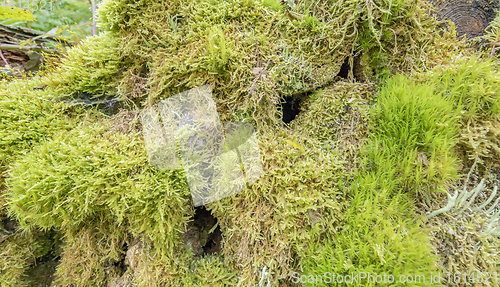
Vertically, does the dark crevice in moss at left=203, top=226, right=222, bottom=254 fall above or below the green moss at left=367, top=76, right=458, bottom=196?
below

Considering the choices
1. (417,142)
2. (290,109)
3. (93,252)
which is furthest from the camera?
(290,109)

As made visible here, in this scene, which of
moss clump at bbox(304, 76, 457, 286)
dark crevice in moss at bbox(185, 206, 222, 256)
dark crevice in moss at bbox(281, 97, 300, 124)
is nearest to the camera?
moss clump at bbox(304, 76, 457, 286)

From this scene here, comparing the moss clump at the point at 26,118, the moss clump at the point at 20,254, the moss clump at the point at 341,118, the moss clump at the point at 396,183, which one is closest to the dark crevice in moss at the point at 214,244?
the moss clump at the point at 396,183

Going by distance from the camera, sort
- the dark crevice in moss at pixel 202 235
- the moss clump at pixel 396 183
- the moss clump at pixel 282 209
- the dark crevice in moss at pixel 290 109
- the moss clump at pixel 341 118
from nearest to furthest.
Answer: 1. the moss clump at pixel 396 183
2. the moss clump at pixel 282 209
3. the moss clump at pixel 341 118
4. the dark crevice in moss at pixel 202 235
5. the dark crevice in moss at pixel 290 109

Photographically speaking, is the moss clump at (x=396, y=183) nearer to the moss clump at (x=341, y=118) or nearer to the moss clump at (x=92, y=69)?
the moss clump at (x=341, y=118)

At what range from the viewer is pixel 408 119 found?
1.45m

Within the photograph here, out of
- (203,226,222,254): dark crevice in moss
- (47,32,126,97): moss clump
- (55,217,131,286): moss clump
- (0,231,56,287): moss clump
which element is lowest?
(0,231,56,287): moss clump

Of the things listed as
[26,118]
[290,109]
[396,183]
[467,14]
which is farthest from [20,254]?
[467,14]

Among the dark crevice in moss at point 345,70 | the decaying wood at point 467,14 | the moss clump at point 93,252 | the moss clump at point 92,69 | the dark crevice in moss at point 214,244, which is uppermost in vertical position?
the decaying wood at point 467,14

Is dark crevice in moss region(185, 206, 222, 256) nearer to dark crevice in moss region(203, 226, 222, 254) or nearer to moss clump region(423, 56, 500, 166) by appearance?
dark crevice in moss region(203, 226, 222, 254)

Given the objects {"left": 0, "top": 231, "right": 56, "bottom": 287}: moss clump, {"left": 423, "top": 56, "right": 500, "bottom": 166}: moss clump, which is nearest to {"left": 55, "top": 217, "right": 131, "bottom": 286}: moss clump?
{"left": 0, "top": 231, "right": 56, "bottom": 287}: moss clump

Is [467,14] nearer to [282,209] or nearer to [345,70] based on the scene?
[345,70]

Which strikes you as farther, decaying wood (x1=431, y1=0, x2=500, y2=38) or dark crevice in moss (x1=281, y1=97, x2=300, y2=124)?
dark crevice in moss (x1=281, y1=97, x2=300, y2=124)

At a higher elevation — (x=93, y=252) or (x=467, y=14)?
(x=467, y=14)
